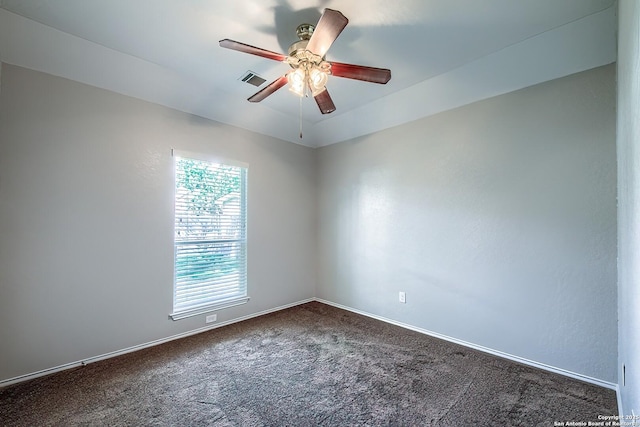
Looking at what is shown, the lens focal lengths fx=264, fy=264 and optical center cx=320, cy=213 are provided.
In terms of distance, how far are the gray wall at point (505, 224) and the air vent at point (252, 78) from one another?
1676 mm

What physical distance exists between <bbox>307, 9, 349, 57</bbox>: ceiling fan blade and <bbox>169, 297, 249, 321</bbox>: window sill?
2.97 meters

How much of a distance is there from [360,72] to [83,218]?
2758mm

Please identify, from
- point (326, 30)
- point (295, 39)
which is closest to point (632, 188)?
point (326, 30)

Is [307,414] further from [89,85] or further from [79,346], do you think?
[89,85]

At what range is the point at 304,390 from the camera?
2.09 metres

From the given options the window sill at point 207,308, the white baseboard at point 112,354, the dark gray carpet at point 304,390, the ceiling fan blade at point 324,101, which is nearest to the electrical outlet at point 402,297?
the dark gray carpet at point 304,390

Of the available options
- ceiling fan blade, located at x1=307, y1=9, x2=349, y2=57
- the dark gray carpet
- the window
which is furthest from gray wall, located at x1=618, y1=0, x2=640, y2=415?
the window

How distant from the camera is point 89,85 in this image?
A: 248 cm

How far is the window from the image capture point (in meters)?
3.06

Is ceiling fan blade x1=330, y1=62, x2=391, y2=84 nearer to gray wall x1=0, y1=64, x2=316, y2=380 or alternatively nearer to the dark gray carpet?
gray wall x1=0, y1=64, x2=316, y2=380

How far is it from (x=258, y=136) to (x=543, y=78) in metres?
3.23

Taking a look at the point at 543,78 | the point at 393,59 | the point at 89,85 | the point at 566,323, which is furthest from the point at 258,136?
the point at 566,323

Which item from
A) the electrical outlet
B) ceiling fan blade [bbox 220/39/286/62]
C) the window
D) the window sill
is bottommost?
the window sill

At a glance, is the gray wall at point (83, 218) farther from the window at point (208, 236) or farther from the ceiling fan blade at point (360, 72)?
the ceiling fan blade at point (360, 72)
